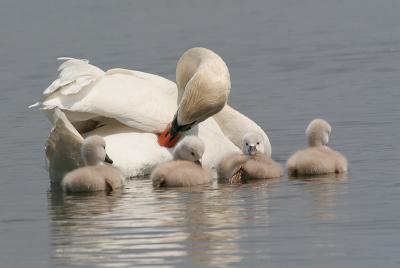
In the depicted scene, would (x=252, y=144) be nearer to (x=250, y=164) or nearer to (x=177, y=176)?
(x=250, y=164)

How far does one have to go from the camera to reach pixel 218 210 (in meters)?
12.1

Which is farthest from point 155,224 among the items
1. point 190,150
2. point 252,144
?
point 252,144

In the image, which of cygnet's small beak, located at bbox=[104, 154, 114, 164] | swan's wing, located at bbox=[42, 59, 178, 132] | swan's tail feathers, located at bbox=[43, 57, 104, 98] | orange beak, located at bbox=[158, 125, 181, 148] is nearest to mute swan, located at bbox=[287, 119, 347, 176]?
orange beak, located at bbox=[158, 125, 181, 148]

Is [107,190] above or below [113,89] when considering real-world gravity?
below

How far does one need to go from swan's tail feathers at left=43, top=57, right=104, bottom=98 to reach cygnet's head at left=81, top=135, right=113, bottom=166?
0.92 metres

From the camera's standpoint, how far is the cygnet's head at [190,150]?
13.7 meters

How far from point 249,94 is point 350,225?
27.5 ft

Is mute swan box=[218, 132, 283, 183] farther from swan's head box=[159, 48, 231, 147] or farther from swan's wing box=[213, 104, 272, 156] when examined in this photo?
swan's wing box=[213, 104, 272, 156]

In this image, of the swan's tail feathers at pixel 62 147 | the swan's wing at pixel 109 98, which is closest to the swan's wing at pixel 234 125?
the swan's wing at pixel 109 98

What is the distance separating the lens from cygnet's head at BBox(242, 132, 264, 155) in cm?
1384

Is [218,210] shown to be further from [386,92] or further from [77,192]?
[386,92]

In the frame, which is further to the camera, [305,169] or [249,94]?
[249,94]

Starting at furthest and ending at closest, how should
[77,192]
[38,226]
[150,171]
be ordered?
[150,171] → [77,192] → [38,226]

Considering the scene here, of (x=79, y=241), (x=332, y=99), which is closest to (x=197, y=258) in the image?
(x=79, y=241)
